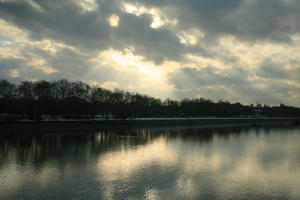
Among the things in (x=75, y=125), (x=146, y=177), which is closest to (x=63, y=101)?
(x=75, y=125)

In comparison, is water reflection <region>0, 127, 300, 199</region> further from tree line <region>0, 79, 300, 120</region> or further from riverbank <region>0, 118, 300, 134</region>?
tree line <region>0, 79, 300, 120</region>

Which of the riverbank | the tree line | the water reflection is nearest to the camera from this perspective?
the water reflection

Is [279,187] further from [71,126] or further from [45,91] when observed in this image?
[45,91]

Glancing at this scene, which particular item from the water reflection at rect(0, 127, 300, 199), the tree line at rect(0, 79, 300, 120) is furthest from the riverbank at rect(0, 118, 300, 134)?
the water reflection at rect(0, 127, 300, 199)

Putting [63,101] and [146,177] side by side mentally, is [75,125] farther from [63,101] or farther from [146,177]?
[146,177]

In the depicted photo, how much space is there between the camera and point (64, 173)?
18.3 metres

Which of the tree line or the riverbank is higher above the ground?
the tree line

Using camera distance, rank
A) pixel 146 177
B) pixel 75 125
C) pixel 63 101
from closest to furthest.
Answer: pixel 146 177
pixel 75 125
pixel 63 101

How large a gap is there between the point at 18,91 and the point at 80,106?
17.0 m

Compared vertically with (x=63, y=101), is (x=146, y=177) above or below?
below

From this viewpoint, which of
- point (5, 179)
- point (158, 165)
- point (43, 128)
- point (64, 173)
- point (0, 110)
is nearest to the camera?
point (5, 179)

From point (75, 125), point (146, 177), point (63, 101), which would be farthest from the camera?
point (63, 101)

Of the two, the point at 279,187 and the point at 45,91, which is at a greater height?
the point at 45,91

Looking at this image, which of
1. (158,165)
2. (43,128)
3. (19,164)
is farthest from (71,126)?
(158,165)
